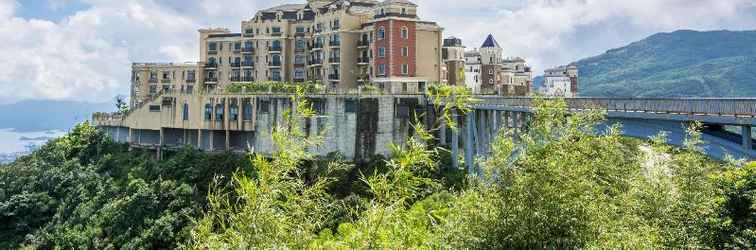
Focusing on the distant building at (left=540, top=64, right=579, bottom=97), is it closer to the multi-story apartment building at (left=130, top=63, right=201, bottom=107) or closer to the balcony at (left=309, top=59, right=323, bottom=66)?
the balcony at (left=309, top=59, right=323, bottom=66)

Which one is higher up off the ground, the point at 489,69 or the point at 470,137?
the point at 489,69

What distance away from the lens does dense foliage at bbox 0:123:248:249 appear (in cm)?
5191

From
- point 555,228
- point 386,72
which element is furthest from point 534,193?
point 386,72

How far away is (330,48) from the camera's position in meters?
73.6

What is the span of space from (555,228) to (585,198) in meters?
1.14

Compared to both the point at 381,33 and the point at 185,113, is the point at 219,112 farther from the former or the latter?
the point at 381,33

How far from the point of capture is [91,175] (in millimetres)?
66438

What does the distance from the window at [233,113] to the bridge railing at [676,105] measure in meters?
39.2

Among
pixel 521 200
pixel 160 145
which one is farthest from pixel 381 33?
pixel 521 200

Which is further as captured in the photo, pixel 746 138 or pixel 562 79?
pixel 562 79

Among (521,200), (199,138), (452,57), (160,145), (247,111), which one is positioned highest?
(452,57)

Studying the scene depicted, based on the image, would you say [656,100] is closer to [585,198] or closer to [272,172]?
[585,198]

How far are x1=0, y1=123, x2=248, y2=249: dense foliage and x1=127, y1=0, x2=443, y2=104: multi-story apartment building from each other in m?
17.7

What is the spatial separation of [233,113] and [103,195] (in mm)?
14508
